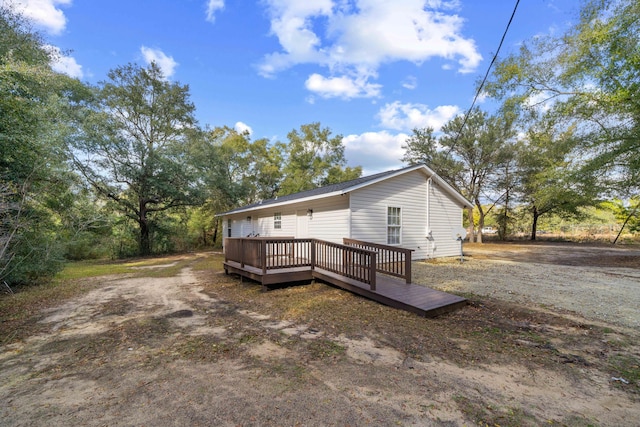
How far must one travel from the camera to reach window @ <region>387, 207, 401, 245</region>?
9977mm

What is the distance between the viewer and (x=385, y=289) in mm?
Result: 5605

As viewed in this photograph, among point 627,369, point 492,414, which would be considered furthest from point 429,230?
point 492,414

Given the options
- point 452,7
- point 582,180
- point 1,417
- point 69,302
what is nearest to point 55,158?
point 69,302

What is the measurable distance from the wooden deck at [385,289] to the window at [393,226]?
10.5ft

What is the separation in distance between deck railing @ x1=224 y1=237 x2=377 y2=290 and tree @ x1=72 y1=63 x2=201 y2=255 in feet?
31.5

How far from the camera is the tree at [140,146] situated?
44.9 ft

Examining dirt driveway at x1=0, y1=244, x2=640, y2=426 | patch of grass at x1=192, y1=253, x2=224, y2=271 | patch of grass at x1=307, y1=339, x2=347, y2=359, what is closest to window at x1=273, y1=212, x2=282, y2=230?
patch of grass at x1=192, y1=253, x2=224, y2=271

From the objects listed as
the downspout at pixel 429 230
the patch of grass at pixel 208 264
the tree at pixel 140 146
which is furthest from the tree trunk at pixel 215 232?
the downspout at pixel 429 230

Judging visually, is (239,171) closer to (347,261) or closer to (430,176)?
(430,176)

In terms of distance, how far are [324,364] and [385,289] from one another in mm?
2968

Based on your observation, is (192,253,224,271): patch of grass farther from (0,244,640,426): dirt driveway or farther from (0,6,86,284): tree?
(0,244,640,426): dirt driveway

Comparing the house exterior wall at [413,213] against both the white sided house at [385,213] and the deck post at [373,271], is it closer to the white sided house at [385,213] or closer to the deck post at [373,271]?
the white sided house at [385,213]

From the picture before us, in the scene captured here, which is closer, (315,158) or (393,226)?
(393,226)

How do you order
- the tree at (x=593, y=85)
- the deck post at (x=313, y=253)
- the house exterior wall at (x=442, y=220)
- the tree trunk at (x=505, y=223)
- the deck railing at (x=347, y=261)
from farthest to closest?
1. the tree trunk at (x=505, y=223)
2. the house exterior wall at (x=442, y=220)
3. the tree at (x=593, y=85)
4. the deck post at (x=313, y=253)
5. the deck railing at (x=347, y=261)
